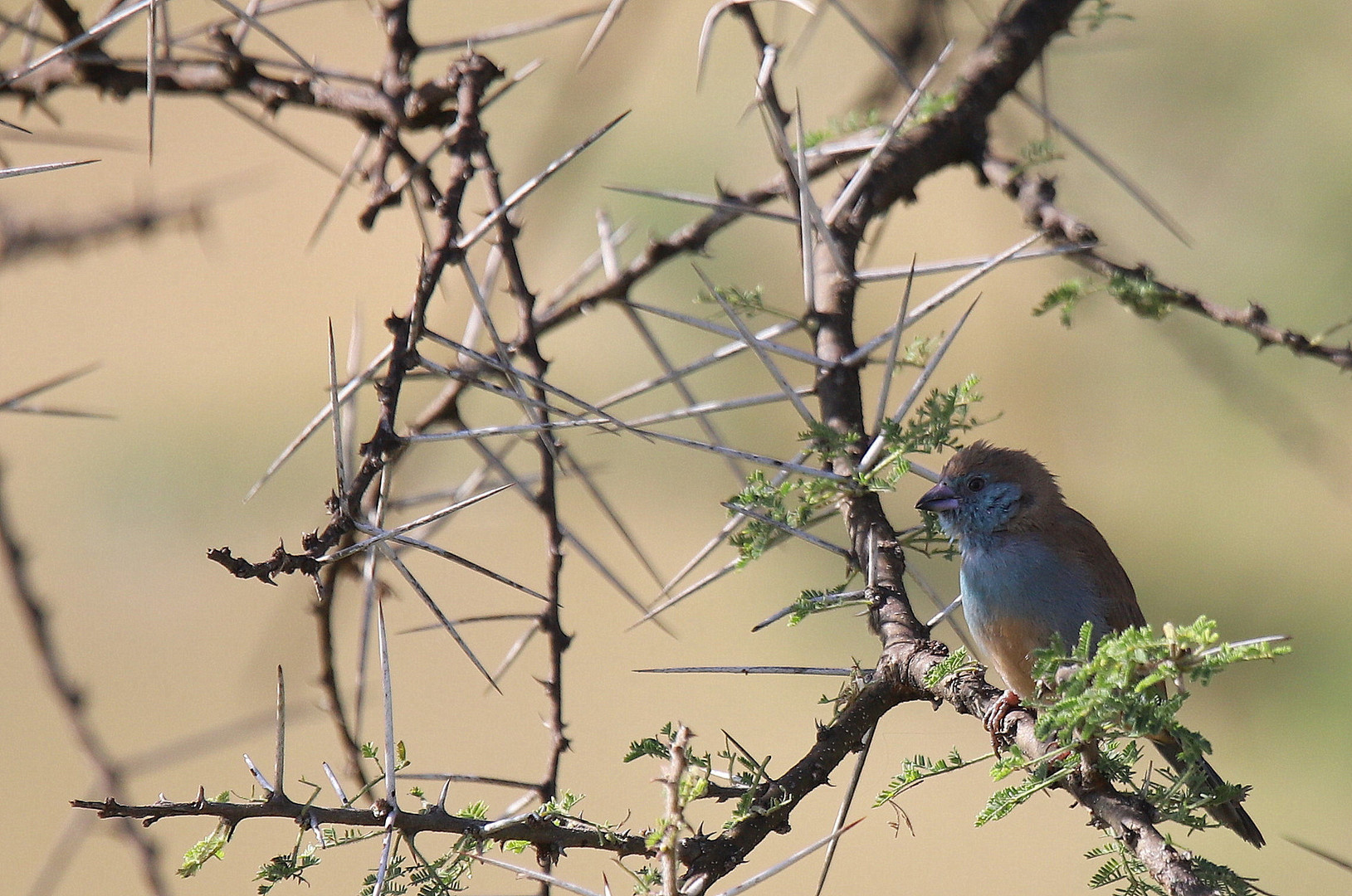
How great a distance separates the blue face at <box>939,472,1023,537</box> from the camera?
302 cm

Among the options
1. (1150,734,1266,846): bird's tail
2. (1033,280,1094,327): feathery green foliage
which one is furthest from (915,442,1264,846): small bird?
(1033,280,1094,327): feathery green foliage

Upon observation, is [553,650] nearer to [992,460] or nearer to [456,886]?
[456,886]

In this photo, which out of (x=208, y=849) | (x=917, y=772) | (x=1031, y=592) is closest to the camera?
(x=208, y=849)

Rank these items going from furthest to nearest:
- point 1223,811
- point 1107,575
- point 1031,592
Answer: point 1107,575
point 1031,592
point 1223,811

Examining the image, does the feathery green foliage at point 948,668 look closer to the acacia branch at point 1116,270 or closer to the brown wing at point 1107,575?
the acacia branch at point 1116,270

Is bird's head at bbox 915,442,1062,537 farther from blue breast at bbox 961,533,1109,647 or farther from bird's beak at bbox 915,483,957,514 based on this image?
blue breast at bbox 961,533,1109,647

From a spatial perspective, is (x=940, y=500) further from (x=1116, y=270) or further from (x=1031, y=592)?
(x=1116, y=270)

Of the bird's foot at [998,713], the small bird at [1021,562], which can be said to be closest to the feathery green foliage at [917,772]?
the bird's foot at [998,713]

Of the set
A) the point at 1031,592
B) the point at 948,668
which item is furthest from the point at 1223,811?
the point at 1031,592

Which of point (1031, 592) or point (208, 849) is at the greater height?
point (1031, 592)

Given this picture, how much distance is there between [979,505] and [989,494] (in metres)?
0.04

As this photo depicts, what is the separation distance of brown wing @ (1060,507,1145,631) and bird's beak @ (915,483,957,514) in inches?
11.4

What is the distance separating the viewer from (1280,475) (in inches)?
327

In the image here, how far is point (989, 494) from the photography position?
10.1 ft
